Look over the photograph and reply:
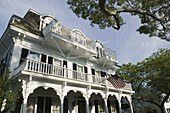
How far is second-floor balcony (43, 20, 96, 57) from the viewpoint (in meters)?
10.8

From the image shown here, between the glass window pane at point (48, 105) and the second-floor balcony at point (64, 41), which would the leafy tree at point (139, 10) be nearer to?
the second-floor balcony at point (64, 41)

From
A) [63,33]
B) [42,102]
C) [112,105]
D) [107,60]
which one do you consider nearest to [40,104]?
[42,102]

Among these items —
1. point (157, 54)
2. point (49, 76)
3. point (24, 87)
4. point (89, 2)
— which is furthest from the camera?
point (157, 54)

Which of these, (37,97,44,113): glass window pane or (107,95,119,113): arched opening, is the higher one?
(37,97,44,113): glass window pane

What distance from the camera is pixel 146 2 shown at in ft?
32.8

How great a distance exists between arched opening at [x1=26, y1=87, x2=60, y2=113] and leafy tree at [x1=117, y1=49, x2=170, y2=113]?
1419cm

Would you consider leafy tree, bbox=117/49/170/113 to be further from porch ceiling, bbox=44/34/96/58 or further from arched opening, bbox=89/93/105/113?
porch ceiling, bbox=44/34/96/58

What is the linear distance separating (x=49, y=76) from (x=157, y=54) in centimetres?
1940

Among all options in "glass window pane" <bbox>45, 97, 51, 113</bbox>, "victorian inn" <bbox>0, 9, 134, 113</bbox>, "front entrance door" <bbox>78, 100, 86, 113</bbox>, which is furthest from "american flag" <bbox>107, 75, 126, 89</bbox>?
"glass window pane" <bbox>45, 97, 51, 113</bbox>

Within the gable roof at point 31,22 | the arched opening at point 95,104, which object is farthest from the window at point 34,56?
the arched opening at point 95,104

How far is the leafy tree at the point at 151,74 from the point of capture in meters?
18.6

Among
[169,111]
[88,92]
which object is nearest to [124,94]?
[88,92]

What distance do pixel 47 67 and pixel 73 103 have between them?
438 centimetres

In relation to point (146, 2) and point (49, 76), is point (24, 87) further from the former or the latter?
point (146, 2)
